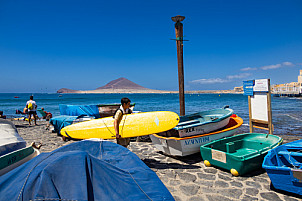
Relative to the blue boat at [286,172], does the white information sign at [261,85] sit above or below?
above

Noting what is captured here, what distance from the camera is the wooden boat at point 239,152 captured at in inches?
199

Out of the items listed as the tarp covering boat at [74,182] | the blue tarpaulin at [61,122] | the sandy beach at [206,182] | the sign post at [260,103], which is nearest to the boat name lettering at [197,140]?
the sandy beach at [206,182]

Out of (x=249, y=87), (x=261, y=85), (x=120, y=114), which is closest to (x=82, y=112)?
(x=120, y=114)

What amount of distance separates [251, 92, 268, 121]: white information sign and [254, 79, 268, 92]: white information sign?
0.19 metres

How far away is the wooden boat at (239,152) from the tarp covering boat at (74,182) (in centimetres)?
323

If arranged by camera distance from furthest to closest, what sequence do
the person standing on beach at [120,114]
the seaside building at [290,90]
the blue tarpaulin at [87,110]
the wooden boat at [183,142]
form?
1. the seaside building at [290,90]
2. the blue tarpaulin at [87,110]
3. the wooden boat at [183,142]
4. the person standing on beach at [120,114]

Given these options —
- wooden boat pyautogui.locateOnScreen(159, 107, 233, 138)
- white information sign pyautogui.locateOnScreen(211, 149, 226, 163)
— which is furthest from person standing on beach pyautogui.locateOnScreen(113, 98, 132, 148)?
white information sign pyautogui.locateOnScreen(211, 149, 226, 163)

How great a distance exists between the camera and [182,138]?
611cm

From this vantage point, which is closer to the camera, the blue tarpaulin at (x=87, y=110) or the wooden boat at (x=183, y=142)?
the wooden boat at (x=183, y=142)

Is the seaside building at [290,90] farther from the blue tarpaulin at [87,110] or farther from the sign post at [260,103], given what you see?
the blue tarpaulin at [87,110]

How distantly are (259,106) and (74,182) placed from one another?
776cm

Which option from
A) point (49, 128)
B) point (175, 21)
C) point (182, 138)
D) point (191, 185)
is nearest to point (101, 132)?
point (182, 138)

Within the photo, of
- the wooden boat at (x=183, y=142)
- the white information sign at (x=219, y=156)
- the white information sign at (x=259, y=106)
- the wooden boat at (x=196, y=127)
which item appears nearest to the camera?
the white information sign at (x=219, y=156)

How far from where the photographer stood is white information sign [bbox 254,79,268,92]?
24.6 feet
